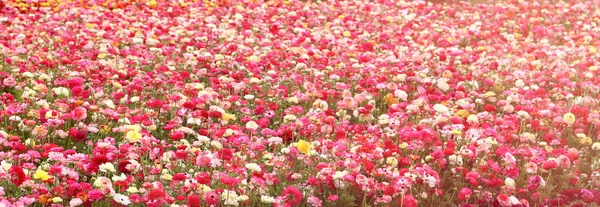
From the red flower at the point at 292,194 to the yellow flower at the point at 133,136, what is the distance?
991 mm

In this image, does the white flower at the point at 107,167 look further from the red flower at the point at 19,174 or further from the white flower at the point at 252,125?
the white flower at the point at 252,125

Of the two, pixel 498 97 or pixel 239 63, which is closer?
pixel 498 97

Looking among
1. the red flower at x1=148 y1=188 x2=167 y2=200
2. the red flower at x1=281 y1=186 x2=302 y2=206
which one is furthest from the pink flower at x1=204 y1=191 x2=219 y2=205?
the red flower at x1=281 y1=186 x2=302 y2=206

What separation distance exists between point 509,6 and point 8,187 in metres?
8.44

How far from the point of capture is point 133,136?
4422 mm

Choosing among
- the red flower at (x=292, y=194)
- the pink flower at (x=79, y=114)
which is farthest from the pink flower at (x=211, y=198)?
the pink flower at (x=79, y=114)

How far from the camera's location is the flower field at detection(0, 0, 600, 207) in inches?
163

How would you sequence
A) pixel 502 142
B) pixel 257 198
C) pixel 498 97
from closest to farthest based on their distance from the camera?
pixel 257 198
pixel 502 142
pixel 498 97

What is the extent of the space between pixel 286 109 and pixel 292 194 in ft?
5.40

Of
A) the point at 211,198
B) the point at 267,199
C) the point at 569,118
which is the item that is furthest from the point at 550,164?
the point at 211,198

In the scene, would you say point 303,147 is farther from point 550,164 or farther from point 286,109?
point 550,164

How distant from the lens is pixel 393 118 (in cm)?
534

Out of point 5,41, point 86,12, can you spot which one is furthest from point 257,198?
point 86,12

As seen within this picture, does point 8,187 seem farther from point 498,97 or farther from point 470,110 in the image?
point 498,97
